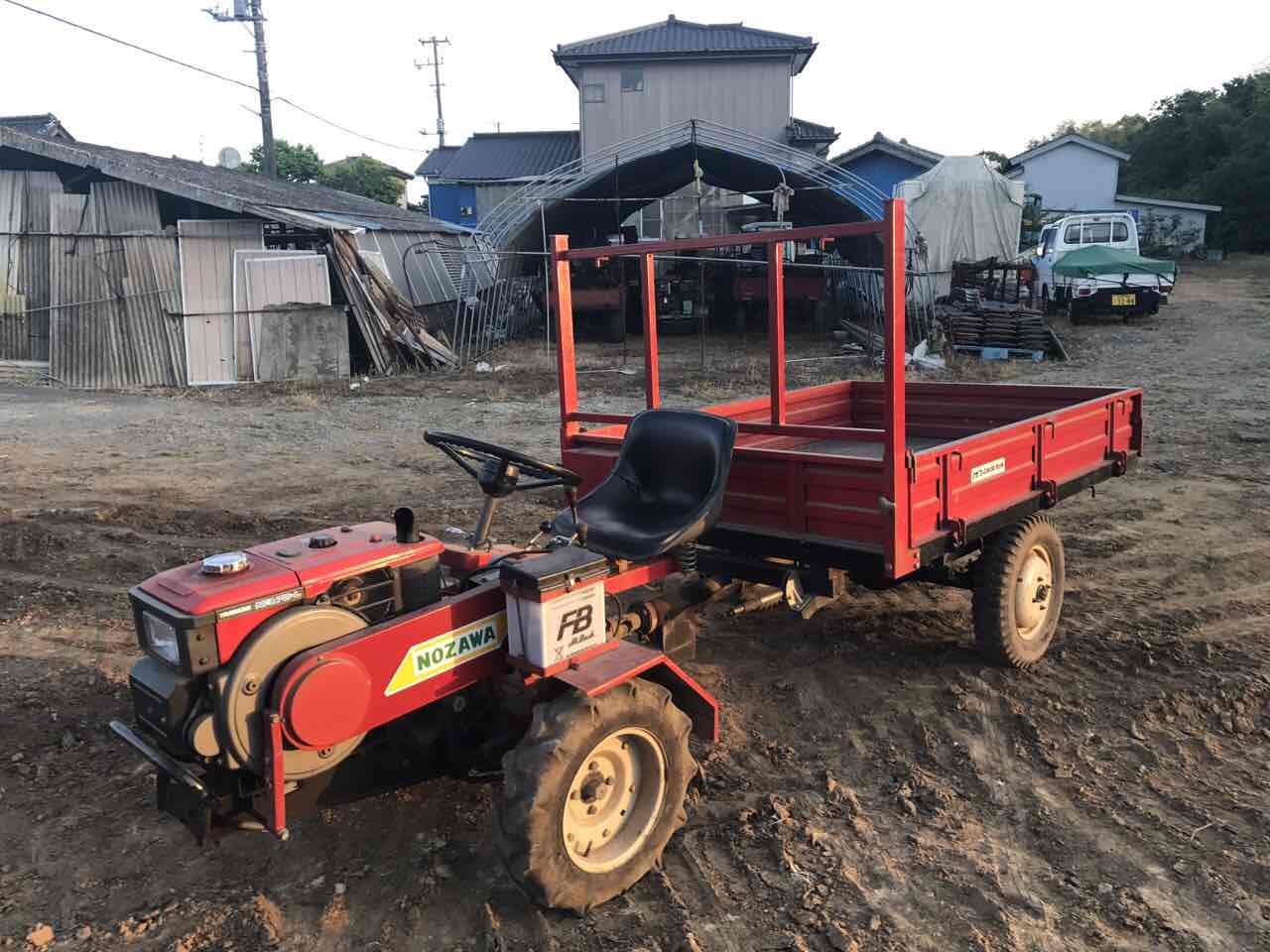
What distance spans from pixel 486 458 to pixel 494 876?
1.43 m

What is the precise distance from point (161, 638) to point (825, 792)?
2343mm

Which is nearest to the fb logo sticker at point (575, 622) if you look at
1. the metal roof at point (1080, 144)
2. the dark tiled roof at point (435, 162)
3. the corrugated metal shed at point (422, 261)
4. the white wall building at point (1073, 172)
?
the corrugated metal shed at point (422, 261)

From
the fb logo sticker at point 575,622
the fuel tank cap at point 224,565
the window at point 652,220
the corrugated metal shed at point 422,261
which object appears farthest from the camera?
the window at point 652,220

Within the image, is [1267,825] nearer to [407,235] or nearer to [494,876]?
Result: [494,876]

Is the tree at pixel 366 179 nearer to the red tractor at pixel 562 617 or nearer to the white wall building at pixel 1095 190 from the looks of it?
the white wall building at pixel 1095 190

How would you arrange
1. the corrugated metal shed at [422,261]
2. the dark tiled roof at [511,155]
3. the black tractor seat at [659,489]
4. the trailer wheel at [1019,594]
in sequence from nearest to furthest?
the black tractor seat at [659,489] → the trailer wheel at [1019,594] → the corrugated metal shed at [422,261] → the dark tiled roof at [511,155]

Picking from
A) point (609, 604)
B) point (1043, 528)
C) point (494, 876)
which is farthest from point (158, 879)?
point (1043, 528)

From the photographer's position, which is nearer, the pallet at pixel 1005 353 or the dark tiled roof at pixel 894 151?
the pallet at pixel 1005 353

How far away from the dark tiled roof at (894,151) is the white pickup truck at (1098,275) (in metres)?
3.90

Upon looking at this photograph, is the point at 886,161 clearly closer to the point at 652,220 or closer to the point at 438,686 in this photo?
the point at 652,220

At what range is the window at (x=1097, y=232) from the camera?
21641mm

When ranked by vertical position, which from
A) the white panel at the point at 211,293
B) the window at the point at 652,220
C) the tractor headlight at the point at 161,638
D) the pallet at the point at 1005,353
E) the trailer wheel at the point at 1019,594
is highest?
the window at the point at 652,220

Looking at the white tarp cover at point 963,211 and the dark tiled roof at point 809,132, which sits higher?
the dark tiled roof at point 809,132

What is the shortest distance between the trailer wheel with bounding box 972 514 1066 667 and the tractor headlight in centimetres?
344
